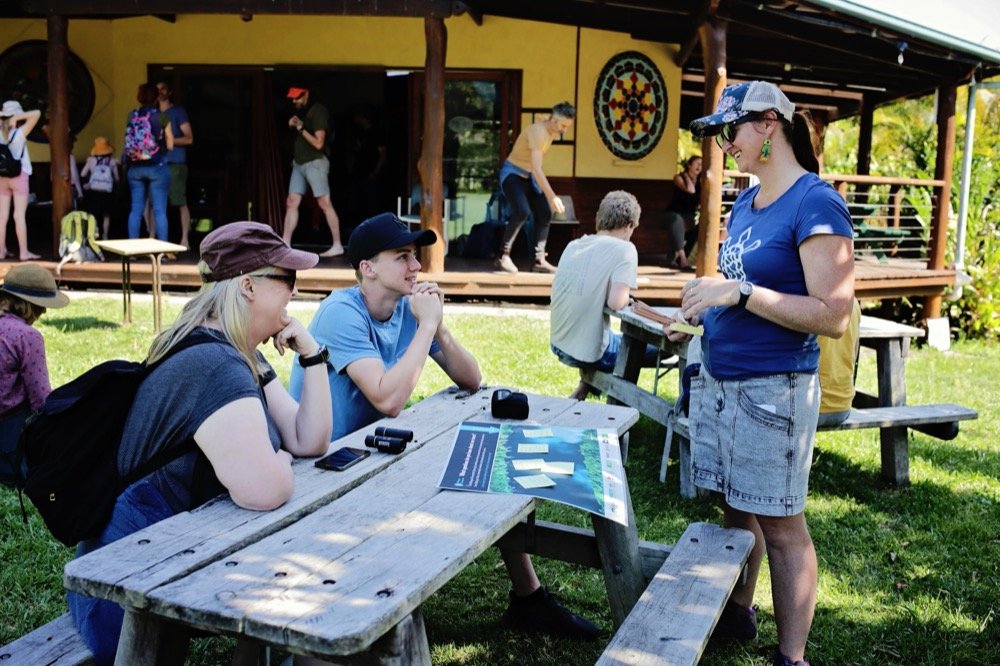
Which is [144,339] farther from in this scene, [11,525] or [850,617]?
[850,617]

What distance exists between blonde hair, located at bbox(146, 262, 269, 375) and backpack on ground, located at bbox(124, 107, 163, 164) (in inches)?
324

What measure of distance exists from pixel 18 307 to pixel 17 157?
6131 mm

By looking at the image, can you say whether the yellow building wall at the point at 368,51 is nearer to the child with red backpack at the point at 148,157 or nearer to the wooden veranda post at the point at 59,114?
the child with red backpack at the point at 148,157

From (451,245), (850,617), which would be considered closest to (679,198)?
(451,245)

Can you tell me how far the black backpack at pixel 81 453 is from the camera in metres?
2.21

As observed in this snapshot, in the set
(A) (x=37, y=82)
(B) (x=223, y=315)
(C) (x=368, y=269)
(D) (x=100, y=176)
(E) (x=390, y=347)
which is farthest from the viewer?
(A) (x=37, y=82)

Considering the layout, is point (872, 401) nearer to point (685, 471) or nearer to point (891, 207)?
point (685, 471)

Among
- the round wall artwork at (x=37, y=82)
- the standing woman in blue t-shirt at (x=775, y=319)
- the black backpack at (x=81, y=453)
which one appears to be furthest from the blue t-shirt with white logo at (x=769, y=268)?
the round wall artwork at (x=37, y=82)

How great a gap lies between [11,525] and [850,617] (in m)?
3.46

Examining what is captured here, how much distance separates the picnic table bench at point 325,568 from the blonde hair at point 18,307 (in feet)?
7.58

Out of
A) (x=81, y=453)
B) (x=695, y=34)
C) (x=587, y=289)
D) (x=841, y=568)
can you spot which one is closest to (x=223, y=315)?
(x=81, y=453)

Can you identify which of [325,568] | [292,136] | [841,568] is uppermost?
[292,136]

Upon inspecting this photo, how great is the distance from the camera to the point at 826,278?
2.76m

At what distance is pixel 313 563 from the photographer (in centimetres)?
198
